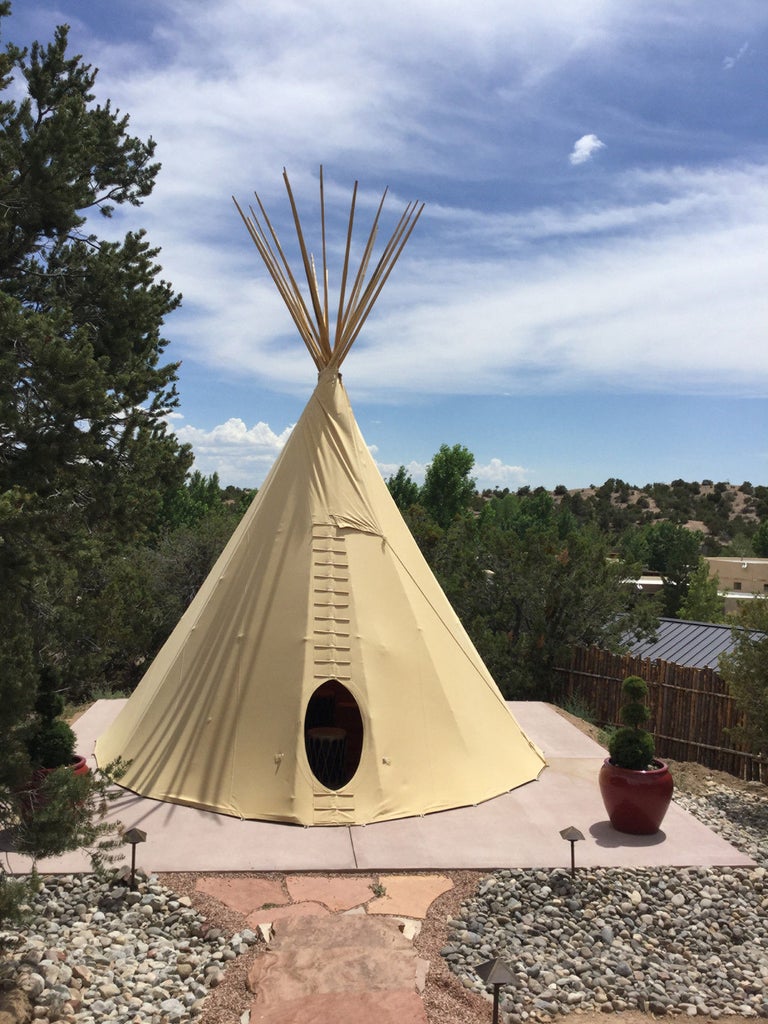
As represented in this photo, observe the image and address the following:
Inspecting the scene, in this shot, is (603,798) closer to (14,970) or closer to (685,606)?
(14,970)

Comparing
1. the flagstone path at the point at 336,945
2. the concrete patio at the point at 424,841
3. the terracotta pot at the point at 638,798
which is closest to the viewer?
the flagstone path at the point at 336,945

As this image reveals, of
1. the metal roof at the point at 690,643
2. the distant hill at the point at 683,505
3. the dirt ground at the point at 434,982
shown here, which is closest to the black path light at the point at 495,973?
the dirt ground at the point at 434,982

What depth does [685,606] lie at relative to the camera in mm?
35688

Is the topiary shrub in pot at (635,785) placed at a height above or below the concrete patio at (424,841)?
above

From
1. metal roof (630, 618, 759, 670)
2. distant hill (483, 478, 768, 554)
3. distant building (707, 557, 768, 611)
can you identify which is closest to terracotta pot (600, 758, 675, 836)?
metal roof (630, 618, 759, 670)

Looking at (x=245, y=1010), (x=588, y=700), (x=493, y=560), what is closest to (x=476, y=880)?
(x=245, y=1010)

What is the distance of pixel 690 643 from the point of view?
21312mm

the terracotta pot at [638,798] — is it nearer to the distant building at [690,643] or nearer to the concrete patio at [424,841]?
the concrete patio at [424,841]

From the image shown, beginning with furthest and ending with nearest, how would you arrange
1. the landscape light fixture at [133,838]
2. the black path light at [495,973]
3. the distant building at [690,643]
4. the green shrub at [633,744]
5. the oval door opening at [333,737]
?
1. the distant building at [690,643]
2. the oval door opening at [333,737]
3. the green shrub at [633,744]
4. the landscape light fixture at [133,838]
5. the black path light at [495,973]

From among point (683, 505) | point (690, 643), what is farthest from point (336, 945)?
point (683, 505)

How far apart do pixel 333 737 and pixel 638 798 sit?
2826 millimetres

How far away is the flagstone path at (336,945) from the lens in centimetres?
432

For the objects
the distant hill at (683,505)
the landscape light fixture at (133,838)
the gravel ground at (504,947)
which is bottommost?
the gravel ground at (504,947)

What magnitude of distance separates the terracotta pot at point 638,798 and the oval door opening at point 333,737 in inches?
95.5
